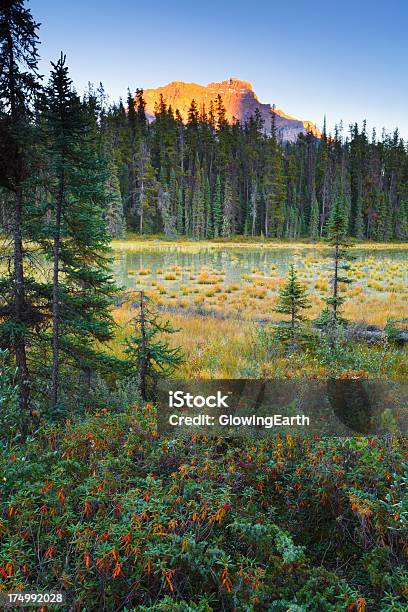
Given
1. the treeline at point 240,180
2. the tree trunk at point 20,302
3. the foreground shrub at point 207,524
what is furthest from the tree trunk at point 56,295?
the treeline at point 240,180

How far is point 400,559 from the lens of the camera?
279cm

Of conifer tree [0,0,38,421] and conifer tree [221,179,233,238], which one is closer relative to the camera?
conifer tree [0,0,38,421]

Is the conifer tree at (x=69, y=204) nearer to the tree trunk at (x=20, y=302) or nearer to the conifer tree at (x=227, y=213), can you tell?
the tree trunk at (x=20, y=302)

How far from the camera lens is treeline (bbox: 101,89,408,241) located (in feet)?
195

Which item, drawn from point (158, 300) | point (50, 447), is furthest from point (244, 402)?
point (158, 300)

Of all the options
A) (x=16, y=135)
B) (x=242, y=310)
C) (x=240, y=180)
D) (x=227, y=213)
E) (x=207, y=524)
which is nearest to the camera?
(x=207, y=524)

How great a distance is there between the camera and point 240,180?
7200 centimetres

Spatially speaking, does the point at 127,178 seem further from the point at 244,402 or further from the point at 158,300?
the point at 244,402

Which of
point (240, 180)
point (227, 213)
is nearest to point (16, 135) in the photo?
point (227, 213)

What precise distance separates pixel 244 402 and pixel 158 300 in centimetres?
1239

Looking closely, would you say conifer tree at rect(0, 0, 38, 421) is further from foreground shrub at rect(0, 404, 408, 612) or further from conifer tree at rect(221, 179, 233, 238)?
conifer tree at rect(221, 179, 233, 238)

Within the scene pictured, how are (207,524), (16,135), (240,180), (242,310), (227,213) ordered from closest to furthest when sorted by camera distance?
(207,524) → (16,135) → (242,310) → (227,213) → (240,180)

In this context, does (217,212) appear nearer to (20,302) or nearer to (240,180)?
(240,180)

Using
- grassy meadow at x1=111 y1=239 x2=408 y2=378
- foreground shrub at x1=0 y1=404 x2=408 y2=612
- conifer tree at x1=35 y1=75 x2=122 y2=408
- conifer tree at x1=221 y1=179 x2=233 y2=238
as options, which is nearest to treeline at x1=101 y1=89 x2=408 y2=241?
conifer tree at x1=221 y1=179 x2=233 y2=238
